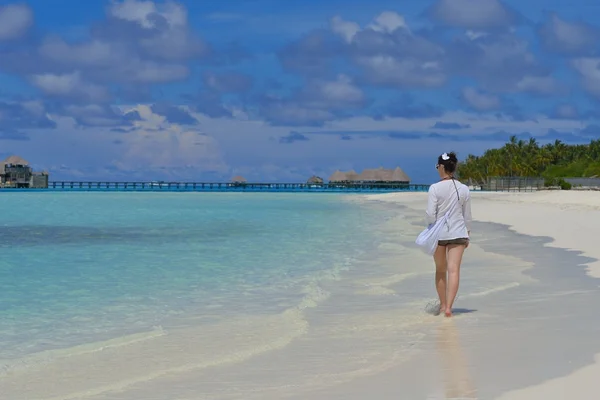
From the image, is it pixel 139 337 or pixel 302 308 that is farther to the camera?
pixel 302 308

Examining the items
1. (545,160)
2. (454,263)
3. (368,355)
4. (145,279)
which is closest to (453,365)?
(368,355)

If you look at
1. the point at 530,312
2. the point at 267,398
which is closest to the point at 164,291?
the point at 530,312

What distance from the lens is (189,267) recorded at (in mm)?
16578

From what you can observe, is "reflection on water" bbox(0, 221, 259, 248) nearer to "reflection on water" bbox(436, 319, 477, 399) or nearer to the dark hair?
the dark hair

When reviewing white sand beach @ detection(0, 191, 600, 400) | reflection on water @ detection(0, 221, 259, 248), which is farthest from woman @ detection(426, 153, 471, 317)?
reflection on water @ detection(0, 221, 259, 248)

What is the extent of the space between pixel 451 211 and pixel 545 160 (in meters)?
122

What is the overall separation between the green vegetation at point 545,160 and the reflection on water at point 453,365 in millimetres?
105420

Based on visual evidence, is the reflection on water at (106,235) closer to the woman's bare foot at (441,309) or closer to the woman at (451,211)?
the woman's bare foot at (441,309)

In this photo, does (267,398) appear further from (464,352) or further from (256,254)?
(256,254)

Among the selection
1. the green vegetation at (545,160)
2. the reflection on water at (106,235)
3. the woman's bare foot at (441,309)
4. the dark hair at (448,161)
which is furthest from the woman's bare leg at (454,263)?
the green vegetation at (545,160)

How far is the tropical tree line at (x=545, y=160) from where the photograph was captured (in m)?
120

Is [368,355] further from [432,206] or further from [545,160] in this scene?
[545,160]

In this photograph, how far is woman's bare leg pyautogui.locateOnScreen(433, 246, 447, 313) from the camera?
28.3 ft

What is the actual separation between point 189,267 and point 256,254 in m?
3.30
